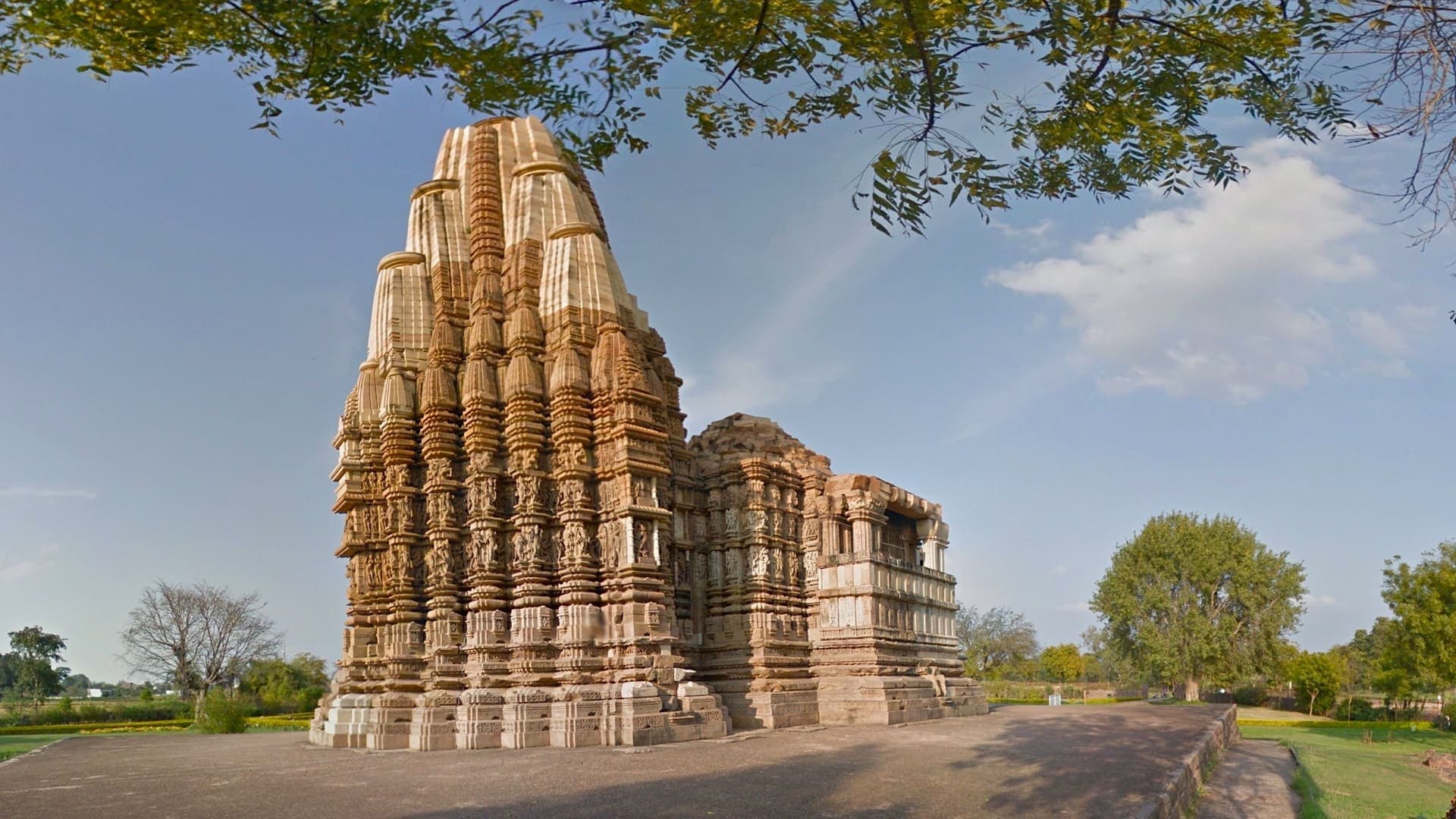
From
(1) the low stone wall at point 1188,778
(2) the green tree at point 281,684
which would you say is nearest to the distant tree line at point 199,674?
(2) the green tree at point 281,684

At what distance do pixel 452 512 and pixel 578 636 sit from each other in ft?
12.8

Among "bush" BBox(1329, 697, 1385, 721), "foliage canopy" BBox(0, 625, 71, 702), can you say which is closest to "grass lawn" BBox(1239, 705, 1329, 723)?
"bush" BBox(1329, 697, 1385, 721)

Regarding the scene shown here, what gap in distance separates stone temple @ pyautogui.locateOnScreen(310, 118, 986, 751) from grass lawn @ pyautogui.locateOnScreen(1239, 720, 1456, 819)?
8.04 m

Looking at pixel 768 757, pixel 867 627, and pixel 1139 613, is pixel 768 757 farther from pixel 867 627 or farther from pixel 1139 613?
pixel 1139 613

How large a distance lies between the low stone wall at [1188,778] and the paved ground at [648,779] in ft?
0.69

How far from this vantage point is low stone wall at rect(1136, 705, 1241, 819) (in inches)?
351

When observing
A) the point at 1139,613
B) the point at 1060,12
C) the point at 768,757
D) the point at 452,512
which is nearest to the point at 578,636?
the point at 452,512

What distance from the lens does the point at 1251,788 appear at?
14055 millimetres

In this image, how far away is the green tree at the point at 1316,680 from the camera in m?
37.5

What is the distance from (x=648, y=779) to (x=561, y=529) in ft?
24.7

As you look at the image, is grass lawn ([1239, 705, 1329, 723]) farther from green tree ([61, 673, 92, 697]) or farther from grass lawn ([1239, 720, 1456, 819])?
green tree ([61, 673, 92, 697])

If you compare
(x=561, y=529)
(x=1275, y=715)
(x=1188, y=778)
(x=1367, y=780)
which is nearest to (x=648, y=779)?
(x=1188, y=778)

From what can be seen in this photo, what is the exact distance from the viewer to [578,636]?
17.1 metres

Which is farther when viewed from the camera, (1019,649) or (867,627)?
(1019,649)
